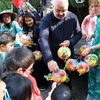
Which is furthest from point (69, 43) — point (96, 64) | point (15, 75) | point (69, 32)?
point (15, 75)

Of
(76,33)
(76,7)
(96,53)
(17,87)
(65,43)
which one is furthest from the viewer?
(76,7)

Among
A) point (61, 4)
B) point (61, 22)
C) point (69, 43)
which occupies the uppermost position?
point (61, 4)

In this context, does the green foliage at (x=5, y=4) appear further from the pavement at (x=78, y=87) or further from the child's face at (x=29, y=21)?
the child's face at (x=29, y=21)

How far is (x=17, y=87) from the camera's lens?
1.46m

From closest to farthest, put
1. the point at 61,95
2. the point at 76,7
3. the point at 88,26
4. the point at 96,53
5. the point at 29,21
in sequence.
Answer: the point at 61,95 → the point at 96,53 → the point at 88,26 → the point at 29,21 → the point at 76,7

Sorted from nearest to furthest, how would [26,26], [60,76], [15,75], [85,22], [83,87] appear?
[15,75], [60,76], [85,22], [26,26], [83,87]

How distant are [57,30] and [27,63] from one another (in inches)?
30.1

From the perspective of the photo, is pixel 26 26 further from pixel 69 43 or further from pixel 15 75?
pixel 15 75

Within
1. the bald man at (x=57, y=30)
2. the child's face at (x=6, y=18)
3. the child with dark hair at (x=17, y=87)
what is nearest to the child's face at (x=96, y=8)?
the bald man at (x=57, y=30)

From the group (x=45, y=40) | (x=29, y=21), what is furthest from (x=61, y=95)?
(x=29, y=21)

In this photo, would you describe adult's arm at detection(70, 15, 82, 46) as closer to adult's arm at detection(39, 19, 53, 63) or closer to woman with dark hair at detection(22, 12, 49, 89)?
adult's arm at detection(39, 19, 53, 63)

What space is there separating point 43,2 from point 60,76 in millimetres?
2079

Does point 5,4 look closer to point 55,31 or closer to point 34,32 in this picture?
point 34,32

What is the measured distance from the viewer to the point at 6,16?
4.12 metres
